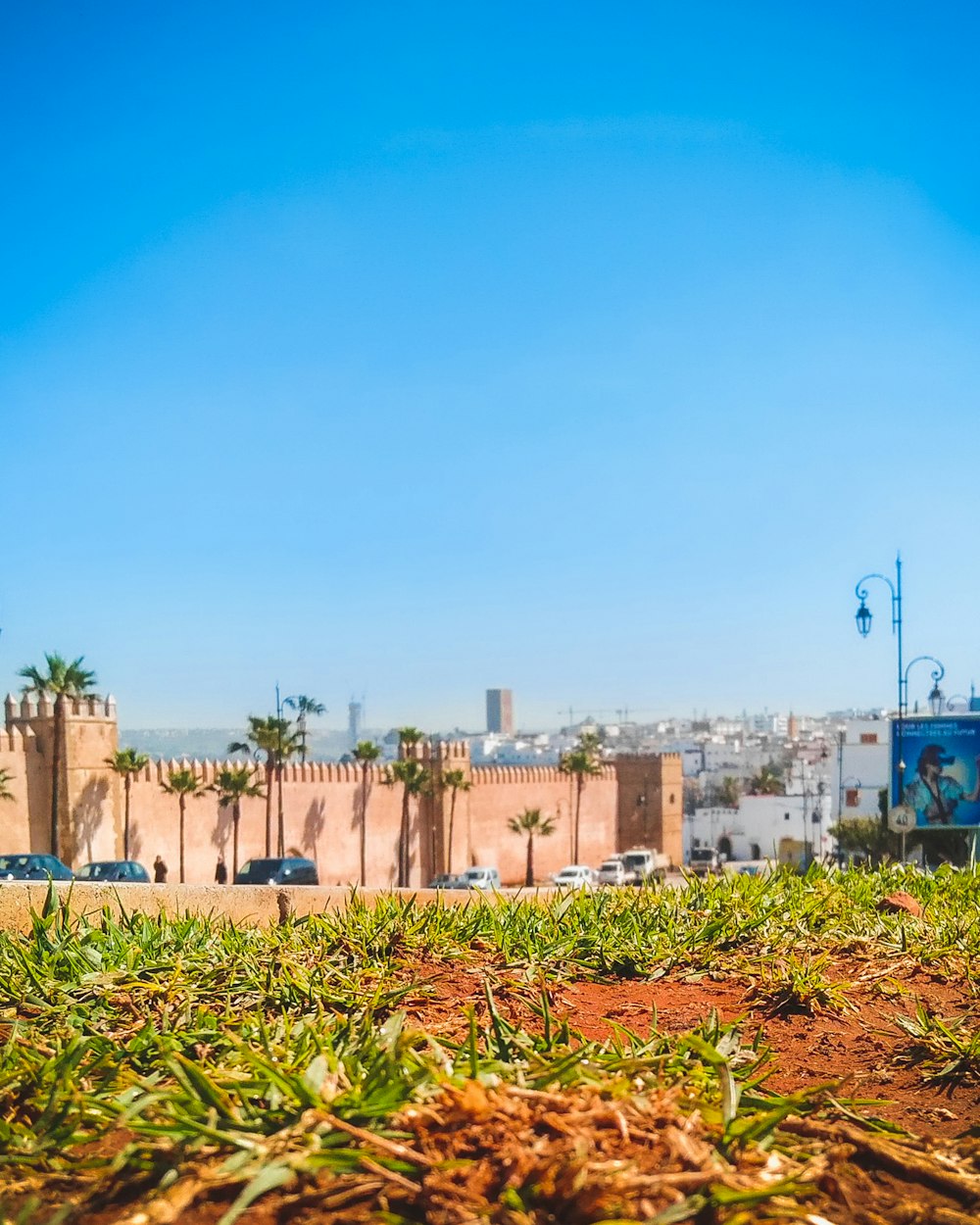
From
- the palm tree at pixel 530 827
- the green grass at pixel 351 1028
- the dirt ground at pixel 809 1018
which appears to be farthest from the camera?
the palm tree at pixel 530 827

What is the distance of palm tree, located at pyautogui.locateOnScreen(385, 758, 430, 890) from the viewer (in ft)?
145

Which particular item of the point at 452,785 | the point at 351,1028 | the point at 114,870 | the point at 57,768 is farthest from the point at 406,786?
the point at 351,1028

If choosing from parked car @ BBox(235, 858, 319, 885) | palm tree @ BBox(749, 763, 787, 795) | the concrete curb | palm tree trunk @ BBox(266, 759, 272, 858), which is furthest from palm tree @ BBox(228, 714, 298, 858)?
palm tree @ BBox(749, 763, 787, 795)

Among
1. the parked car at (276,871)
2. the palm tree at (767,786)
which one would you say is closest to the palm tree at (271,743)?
the parked car at (276,871)

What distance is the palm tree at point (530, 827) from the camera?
50031 millimetres

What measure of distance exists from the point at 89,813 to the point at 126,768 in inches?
65.3

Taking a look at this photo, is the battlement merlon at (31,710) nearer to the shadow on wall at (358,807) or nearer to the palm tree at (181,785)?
the palm tree at (181,785)

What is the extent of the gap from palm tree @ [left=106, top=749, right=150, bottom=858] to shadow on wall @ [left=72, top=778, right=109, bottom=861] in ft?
1.84

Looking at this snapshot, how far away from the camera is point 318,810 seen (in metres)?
41.5

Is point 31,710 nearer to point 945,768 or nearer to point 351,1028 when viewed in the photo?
point 945,768

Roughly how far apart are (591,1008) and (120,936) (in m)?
1.78

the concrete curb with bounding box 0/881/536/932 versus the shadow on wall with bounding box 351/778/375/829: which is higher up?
the concrete curb with bounding box 0/881/536/932

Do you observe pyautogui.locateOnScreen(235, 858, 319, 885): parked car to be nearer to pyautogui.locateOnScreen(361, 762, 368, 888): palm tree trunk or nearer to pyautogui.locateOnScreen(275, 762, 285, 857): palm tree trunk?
pyautogui.locateOnScreen(275, 762, 285, 857): palm tree trunk

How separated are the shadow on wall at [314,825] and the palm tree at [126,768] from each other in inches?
310
